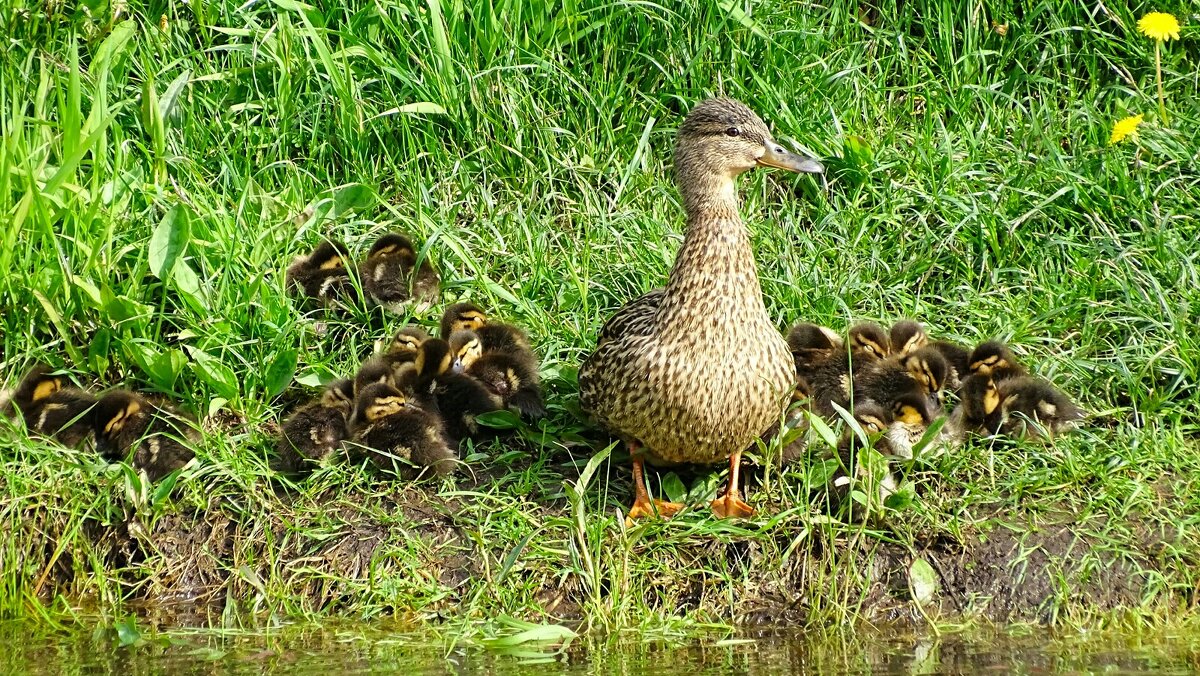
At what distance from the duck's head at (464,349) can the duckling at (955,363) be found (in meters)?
1.43

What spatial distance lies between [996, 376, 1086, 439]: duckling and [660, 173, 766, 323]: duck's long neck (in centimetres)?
86

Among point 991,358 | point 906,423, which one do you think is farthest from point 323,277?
point 991,358

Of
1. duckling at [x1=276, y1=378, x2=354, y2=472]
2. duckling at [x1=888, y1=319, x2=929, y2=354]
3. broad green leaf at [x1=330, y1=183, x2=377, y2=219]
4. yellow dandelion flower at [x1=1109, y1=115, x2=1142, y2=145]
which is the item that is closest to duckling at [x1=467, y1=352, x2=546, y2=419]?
duckling at [x1=276, y1=378, x2=354, y2=472]

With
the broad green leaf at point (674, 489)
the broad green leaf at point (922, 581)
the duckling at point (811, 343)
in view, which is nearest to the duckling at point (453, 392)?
the broad green leaf at point (674, 489)

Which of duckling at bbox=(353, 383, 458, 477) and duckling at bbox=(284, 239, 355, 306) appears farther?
duckling at bbox=(284, 239, 355, 306)

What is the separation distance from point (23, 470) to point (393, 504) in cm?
109

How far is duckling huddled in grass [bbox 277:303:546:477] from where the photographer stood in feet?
15.9

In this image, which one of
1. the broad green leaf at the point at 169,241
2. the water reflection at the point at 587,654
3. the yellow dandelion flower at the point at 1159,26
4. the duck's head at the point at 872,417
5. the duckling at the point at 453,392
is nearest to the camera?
the water reflection at the point at 587,654

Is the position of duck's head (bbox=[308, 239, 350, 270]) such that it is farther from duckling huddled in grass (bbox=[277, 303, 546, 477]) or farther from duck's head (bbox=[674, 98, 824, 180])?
duck's head (bbox=[674, 98, 824, 180])

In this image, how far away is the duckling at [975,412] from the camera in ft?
16.1

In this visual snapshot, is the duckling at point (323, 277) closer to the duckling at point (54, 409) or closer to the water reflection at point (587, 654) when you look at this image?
the duckling at point (54, 409)

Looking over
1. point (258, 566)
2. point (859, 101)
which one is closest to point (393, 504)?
point (258, 566)

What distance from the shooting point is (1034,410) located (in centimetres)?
487

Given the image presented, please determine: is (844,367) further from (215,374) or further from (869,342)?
(215,374)
